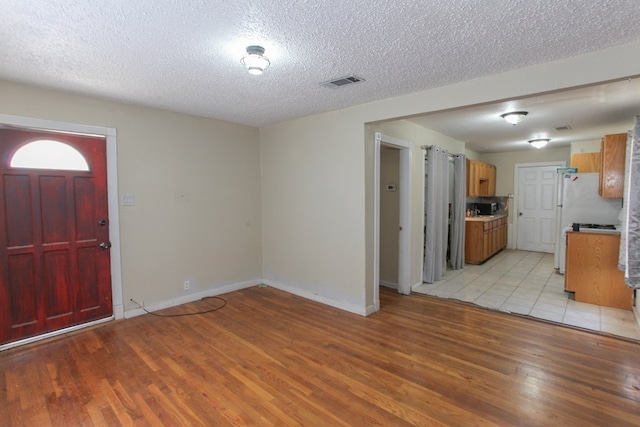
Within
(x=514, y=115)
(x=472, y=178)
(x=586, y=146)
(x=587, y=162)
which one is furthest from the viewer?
(x=472, y=178)

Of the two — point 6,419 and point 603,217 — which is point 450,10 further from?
point 603,217

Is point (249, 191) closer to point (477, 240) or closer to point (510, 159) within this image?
point (477, 240)

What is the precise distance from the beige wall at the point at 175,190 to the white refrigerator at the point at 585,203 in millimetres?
4967

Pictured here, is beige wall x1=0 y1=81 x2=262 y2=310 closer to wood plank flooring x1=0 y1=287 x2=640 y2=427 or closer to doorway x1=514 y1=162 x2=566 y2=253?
wood plank flooring x1=0 y1=287 x2=640 y2=427

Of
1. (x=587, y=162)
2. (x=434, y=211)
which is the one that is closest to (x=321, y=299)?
(x=434, y=211)

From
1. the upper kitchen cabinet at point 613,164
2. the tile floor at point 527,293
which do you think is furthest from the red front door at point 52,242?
Answer: the upper kitchen cabinet at point 613,164

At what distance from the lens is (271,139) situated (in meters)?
4.84

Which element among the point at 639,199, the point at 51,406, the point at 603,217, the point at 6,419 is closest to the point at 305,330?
the point at 51,406

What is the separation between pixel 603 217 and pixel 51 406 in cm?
683

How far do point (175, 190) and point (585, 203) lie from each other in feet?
19.9

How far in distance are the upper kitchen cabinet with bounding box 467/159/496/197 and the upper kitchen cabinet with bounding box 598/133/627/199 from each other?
7.92 feet

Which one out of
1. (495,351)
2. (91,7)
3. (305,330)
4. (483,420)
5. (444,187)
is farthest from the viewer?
(444,187)

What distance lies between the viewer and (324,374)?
100 inches

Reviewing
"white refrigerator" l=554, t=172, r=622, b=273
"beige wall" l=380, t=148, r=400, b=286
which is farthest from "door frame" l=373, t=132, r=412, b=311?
"white refrigerator" l=554, t=172, r=622, b=273
